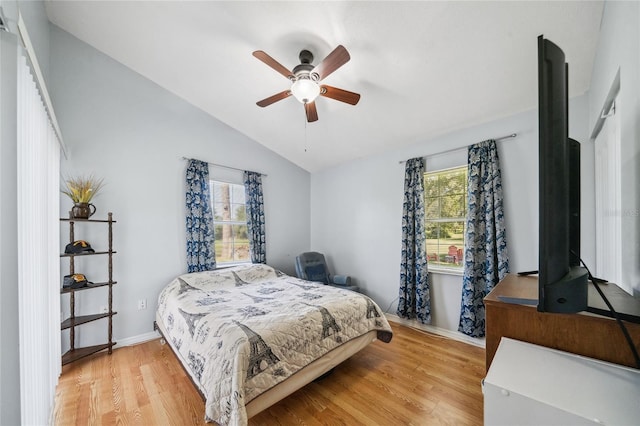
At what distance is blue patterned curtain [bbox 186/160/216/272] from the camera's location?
10.8 feet

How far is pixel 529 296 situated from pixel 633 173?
673 mm

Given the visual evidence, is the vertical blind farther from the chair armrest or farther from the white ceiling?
the chair armrest

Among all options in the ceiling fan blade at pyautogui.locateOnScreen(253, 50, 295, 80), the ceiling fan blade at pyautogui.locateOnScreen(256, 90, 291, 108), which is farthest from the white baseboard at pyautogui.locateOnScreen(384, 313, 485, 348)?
the ceiling fan blade at pyautogui.locateOnScreen(253, 50, 295, 80)

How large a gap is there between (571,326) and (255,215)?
12.0 ft

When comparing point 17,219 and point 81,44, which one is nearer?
point 17,219

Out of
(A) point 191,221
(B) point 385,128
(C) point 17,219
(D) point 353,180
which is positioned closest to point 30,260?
(C) point 17,219

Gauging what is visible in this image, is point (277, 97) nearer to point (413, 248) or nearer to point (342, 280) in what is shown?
point (413, 248)

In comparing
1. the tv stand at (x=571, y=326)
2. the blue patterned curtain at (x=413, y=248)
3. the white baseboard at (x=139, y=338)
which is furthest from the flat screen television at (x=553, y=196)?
the white baseboard at (x=139, y=338)

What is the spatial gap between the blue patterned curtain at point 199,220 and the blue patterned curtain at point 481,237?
10.6 ft

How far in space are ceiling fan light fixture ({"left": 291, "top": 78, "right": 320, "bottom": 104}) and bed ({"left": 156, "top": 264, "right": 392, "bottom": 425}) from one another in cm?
181

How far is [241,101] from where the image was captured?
3.20m

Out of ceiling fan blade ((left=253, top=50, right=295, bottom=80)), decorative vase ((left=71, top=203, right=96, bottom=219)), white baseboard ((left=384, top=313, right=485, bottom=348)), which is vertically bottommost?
white baseboard ((left=384, top=313, right=485, bottom=348))

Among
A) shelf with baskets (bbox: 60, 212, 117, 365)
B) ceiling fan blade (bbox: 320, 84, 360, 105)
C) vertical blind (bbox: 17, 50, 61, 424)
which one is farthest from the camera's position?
shelf with baskets (bbox: 60, 212, 117, 365)

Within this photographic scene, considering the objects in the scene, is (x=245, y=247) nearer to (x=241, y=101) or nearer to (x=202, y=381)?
(x=241, y=101)
